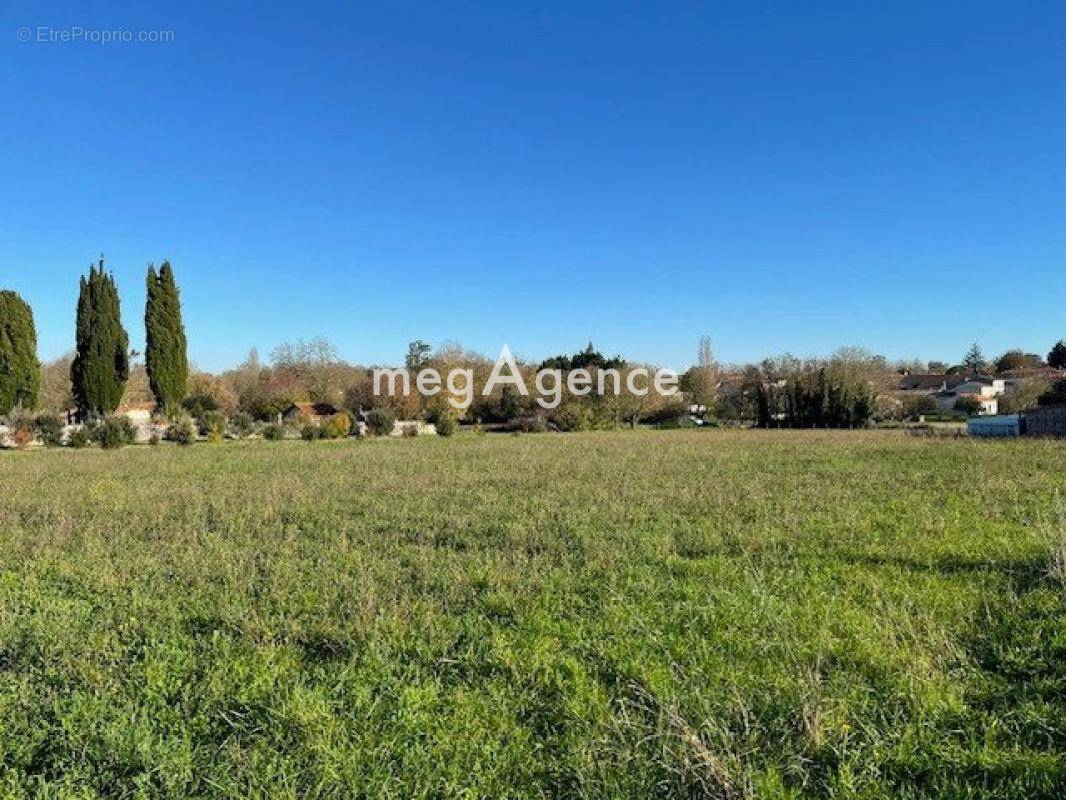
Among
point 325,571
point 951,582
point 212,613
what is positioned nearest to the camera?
point 212,613

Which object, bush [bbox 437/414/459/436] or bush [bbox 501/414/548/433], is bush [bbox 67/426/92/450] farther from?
bush [bbox 501/414/548/433]

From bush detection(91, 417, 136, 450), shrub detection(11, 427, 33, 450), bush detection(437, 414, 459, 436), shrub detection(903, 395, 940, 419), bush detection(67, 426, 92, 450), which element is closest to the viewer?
bush detection(91, 417, 136, 450)

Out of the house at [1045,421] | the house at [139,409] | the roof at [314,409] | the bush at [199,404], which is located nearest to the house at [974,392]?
the house at [1045,421]

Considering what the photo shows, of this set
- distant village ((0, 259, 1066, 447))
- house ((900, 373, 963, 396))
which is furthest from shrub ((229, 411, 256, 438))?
house ((900, 373, 963, 396))

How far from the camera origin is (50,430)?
2627 centimetres

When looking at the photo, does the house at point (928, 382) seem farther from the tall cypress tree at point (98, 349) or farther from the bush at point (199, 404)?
the tall cypress tree at point (98, 349)

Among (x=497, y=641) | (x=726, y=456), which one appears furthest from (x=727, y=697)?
(x=726, y=456)

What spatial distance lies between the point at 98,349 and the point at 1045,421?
42959mm

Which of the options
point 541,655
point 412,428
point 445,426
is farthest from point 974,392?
point 541,655

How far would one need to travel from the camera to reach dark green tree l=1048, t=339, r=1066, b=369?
218 feet

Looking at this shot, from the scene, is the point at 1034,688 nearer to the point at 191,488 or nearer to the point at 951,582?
the point at 951,582

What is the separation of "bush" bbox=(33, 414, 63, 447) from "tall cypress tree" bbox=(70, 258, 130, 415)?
6486mm

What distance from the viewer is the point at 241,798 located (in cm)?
261

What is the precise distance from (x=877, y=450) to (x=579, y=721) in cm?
1769
